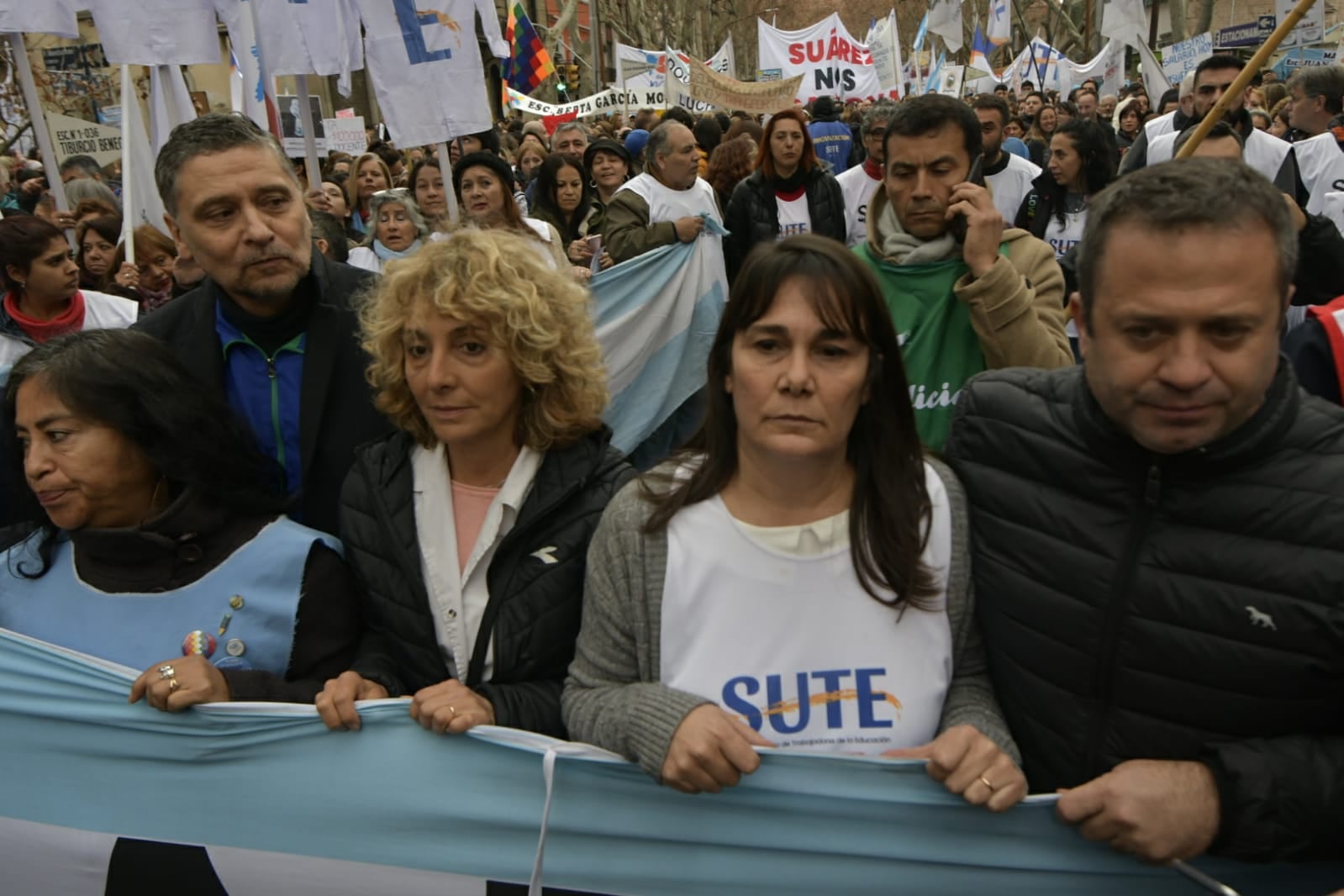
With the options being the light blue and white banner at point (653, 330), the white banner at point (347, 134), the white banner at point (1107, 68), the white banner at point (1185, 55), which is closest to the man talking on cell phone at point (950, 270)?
the light blue and white banner at point (653, 330)

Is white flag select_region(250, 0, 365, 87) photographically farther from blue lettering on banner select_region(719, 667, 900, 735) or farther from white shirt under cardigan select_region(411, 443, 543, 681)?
blue lettering on banner select_region(719, 667, 900, 735)

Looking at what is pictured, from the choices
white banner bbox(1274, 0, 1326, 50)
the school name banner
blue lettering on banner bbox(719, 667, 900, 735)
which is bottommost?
the school name banner

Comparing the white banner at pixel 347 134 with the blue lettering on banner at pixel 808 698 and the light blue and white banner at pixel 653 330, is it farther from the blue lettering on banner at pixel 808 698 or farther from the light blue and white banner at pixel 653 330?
the blue lettering on banner at pixel 808 698

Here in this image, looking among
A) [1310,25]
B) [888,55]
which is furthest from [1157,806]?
[888,55]

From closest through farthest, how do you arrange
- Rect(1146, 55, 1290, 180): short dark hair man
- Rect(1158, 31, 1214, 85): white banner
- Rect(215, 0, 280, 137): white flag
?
Rect(215, 0, 280, 137): white flag, Rect(1146, 55, 1290, 180): short dark hair man, Rect(1158, 31, 1214, 85): white banner

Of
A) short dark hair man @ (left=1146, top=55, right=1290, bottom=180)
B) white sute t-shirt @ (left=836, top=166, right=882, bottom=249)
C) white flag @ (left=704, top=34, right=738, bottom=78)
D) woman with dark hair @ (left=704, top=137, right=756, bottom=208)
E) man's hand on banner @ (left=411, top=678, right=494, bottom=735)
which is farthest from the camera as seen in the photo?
white flag @ (left=704, top=34, right=738, bottom=78)

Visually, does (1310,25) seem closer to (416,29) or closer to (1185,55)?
(1185,55)

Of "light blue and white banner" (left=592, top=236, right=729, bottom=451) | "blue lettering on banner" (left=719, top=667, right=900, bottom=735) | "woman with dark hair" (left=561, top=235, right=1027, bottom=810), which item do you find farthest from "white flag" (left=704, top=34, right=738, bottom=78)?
"blue lettering on banner" (left=719, top=667, right=900, bottom=735)

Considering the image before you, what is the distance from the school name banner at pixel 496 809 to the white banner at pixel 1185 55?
46.5 ft

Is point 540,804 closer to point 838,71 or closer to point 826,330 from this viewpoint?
point 826,330

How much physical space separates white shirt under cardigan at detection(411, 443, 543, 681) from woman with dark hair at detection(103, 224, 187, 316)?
4.51 m

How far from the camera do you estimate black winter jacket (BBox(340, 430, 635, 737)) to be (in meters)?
2.07

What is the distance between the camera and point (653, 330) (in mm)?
5590

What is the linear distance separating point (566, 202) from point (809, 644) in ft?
18.9
